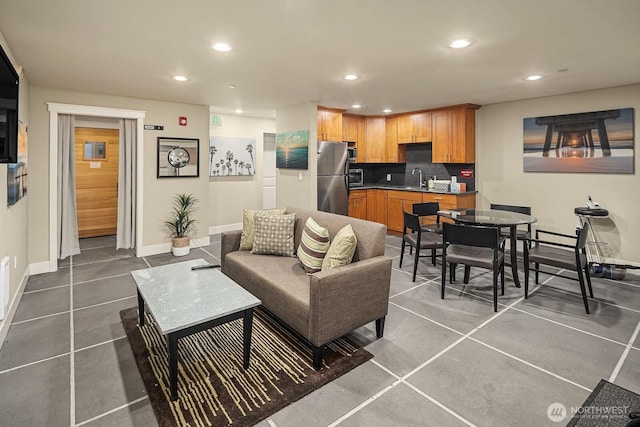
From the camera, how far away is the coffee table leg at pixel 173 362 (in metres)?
1.96

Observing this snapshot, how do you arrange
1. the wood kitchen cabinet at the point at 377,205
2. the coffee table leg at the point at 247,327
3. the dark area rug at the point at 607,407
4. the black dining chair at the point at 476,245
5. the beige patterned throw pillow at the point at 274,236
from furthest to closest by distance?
1. the wood kitchen cabinet at the point at 377,205
2. the beige patterned throw pillow at the point at 274,236
3. the black dining chair at the point at 476,245
4. the coffee table leg at the point at 247,327
5. the dark area rug at the point at 607,407

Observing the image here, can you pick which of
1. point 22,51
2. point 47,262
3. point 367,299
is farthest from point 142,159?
point 367,299

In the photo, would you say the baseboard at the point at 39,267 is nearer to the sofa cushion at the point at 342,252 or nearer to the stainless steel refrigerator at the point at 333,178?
the stainless steel refrigerator at the point at 333,178

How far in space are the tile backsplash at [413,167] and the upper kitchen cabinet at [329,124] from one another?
54.7 inches

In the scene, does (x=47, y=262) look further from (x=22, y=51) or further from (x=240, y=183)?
(x=240, y=183)

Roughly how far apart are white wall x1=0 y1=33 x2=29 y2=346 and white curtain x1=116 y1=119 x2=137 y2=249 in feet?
3.50

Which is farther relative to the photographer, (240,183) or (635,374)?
(240,183)

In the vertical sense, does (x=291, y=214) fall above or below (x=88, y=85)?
below

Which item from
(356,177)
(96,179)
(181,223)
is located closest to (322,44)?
(181,223)

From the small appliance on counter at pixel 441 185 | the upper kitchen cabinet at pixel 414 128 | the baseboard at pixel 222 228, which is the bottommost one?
the baseboard at pixel 222 228

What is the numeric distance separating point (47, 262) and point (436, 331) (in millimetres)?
4873

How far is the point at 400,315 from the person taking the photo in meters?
3.15

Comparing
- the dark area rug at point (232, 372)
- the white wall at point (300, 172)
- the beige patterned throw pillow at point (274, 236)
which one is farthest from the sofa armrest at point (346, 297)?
the white wall at point (300, 172)

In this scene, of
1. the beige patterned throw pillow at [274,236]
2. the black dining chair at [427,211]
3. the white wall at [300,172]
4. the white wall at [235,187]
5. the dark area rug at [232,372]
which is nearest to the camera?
the dark area rug at [232,372]
